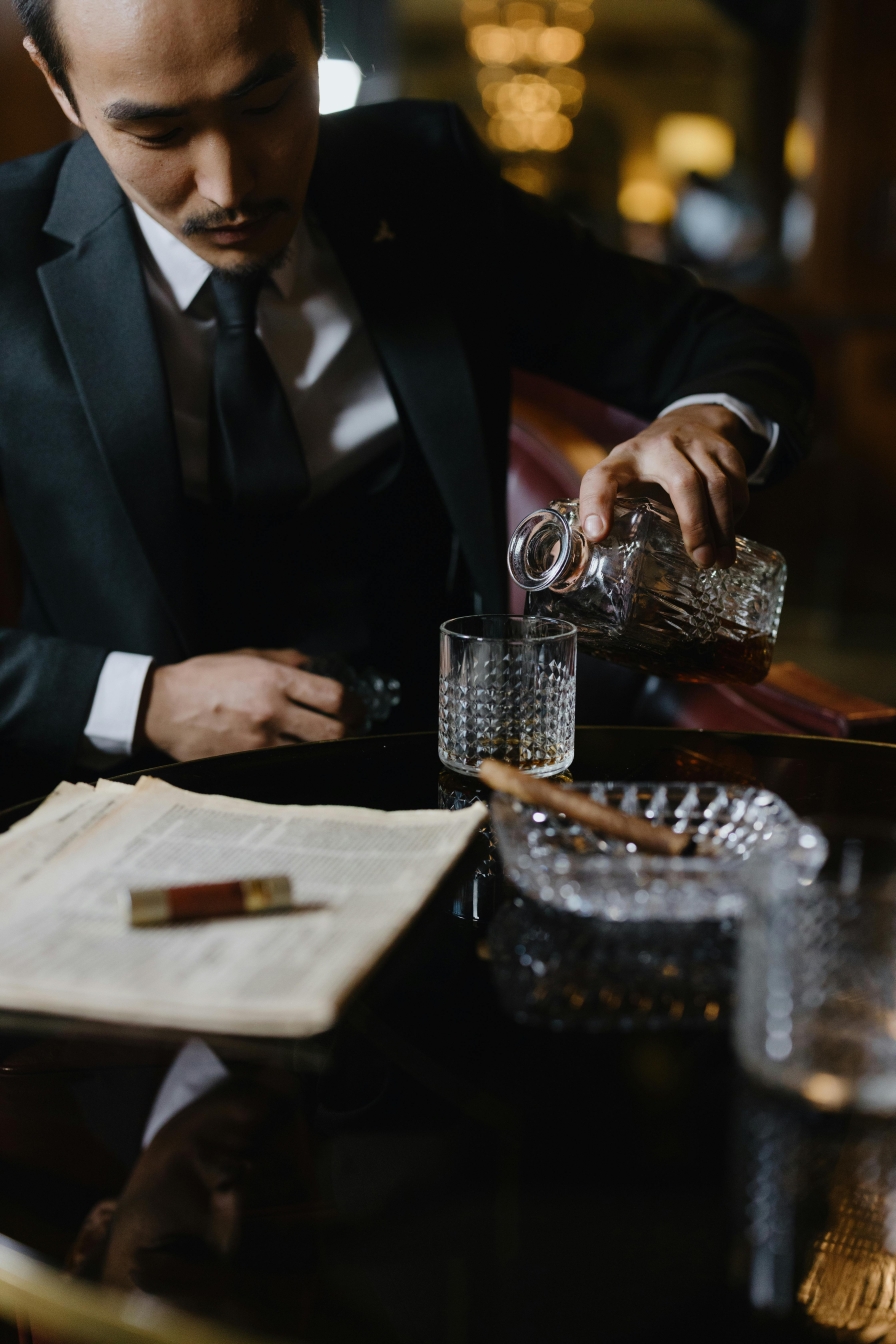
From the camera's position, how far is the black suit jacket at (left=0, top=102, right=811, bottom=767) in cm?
121

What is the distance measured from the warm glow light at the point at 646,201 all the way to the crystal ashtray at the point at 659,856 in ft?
32.1

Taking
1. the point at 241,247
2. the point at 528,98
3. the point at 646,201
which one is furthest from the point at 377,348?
the point at 646,201

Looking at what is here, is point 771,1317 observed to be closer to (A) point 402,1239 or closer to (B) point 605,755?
(A) point 402,1239

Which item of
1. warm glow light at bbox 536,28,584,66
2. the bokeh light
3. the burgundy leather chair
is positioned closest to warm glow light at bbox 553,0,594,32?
the bokeh light

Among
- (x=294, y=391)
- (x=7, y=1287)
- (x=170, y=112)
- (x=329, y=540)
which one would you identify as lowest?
(x=7, y=1287)

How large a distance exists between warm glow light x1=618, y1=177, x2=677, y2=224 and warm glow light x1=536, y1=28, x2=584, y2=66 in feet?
7.17

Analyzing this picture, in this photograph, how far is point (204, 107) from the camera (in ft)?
3.18

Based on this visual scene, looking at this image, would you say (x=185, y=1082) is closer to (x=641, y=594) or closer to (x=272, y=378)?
(x=641, y=594)

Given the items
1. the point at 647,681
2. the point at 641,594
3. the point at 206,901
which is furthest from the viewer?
the point at 647,681

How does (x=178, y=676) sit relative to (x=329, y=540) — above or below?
below

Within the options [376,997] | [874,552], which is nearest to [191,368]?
[376,997]

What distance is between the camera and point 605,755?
3.04 ft

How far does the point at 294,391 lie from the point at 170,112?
1.43 feet

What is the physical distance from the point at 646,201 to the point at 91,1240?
1038 cm
